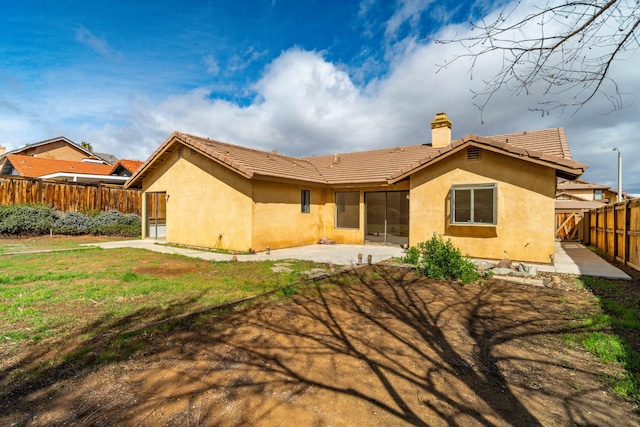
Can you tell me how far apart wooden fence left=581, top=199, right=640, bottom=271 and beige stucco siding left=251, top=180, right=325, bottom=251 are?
1078cm

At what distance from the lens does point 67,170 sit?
1048 inches

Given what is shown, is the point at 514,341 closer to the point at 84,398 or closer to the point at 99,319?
the point at 84,398

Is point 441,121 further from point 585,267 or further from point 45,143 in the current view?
point 45,143

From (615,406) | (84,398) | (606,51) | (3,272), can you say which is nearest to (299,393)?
(84,398)

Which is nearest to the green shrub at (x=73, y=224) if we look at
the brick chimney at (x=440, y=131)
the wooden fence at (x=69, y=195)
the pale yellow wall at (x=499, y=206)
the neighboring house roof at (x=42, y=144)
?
the wooden fence at (x=69, y=195)

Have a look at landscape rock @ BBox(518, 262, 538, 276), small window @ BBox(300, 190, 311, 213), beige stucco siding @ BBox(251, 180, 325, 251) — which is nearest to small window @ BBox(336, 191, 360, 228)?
beige stucco siding @ BBox(251, 180, 325, 251)

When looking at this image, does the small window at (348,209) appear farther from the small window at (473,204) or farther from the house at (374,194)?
the small window at (473,204)

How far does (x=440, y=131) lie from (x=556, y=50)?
12.7m

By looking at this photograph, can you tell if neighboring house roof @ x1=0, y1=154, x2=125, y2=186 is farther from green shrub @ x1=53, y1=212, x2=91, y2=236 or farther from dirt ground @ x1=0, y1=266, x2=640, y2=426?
dirt ground @ x1=0, y1=266, x2=640, y2=426

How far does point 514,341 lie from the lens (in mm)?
3932

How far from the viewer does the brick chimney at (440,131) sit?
14.6 m

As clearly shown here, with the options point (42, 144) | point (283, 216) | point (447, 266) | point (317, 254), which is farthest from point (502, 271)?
point (42, 144)

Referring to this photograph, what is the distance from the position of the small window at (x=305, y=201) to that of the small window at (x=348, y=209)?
159 cm

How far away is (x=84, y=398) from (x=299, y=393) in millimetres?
1855
